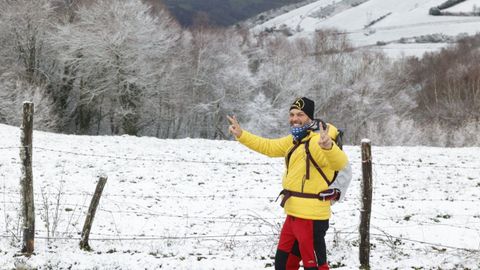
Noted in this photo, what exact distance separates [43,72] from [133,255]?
1427 inches

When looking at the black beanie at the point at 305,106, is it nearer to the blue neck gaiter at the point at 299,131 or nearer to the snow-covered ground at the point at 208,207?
the blue neck gaiter at the point at 299,131

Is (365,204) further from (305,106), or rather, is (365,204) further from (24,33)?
(24,33)

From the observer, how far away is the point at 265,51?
59.4 metres

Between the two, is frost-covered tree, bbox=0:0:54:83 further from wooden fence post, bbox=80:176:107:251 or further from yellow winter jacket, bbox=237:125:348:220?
yellow winter jacket, bbox=237:125:348:220

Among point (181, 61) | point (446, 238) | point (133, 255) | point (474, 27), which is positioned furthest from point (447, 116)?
point (474, 27)

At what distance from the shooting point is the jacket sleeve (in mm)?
5422

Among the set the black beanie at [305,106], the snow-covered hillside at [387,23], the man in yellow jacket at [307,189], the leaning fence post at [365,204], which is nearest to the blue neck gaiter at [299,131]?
the man in yellow jacket at [307,189]

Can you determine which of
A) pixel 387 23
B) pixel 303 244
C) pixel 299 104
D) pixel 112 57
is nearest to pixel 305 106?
pixel 299 104

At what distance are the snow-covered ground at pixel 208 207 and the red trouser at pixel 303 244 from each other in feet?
6.98

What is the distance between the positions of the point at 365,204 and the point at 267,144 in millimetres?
2482

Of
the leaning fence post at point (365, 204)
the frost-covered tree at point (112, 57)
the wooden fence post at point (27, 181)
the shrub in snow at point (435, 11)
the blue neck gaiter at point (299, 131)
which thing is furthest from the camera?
the shrub in snow at point (435, 11)

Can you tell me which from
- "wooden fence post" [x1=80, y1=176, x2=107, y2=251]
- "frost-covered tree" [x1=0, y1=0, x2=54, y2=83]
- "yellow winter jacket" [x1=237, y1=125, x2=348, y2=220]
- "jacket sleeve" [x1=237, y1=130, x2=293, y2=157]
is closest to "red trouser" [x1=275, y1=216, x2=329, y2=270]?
"yellow winter jacket" [x1=237, y1=125, x2=348, y2=220]

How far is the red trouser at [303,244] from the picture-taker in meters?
5.11

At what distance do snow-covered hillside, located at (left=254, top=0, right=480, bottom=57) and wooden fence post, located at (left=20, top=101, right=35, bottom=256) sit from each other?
82.3 meters
